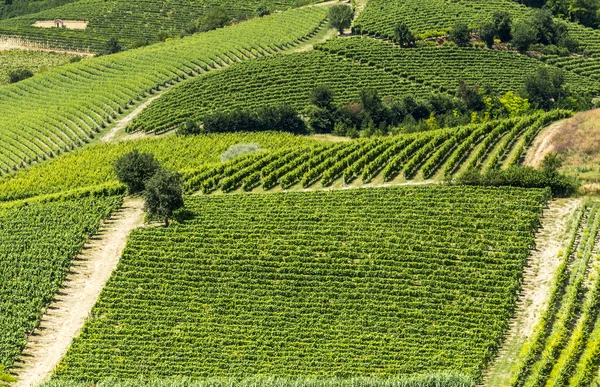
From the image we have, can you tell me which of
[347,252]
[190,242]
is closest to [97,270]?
[190,242]

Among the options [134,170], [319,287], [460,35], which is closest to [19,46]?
[460,35]

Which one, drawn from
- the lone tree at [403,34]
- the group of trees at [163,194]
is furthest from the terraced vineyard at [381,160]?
the lone tree at [403,34]

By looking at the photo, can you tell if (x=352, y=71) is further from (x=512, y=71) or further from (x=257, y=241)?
(x=257, y=241)

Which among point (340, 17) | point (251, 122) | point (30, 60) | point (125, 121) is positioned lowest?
point (30, 60)

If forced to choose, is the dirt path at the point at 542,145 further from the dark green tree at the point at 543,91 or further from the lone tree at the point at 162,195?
the lone tree at the point at 162,195

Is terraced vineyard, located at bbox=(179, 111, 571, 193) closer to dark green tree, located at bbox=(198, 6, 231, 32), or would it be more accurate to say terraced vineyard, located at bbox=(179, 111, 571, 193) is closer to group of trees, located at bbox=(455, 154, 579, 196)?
group of trees, located at bbox=(455, 154, 579, 196)

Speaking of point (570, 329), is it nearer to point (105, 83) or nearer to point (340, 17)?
point (105, 83)
